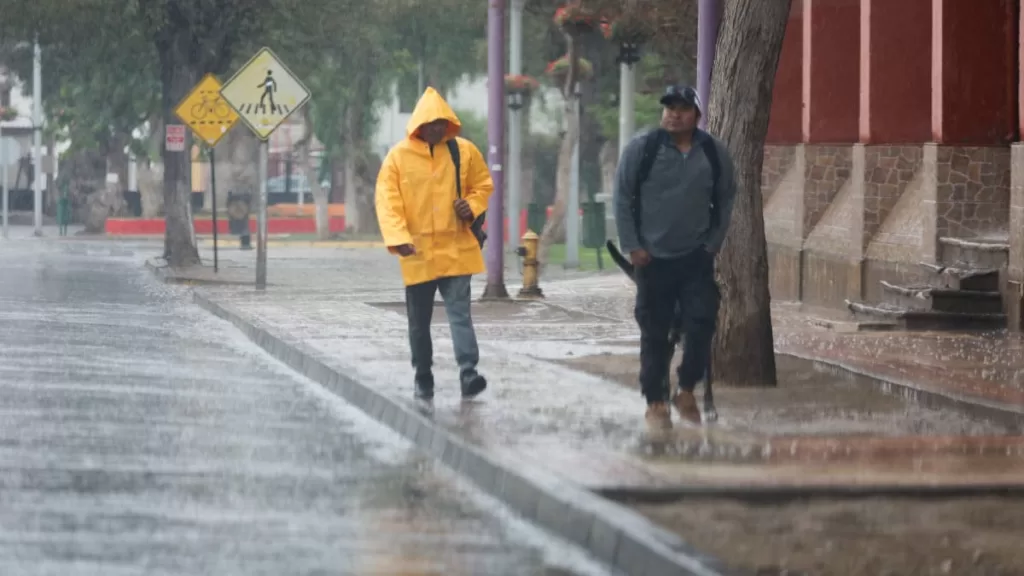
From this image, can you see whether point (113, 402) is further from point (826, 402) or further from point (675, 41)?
point (675, 41)

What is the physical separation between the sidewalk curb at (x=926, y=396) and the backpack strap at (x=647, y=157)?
229 cm

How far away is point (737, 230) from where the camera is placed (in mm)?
14172

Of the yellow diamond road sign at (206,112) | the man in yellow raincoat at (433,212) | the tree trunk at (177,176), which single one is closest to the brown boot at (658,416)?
the man in yellow raincoat at (433,212)

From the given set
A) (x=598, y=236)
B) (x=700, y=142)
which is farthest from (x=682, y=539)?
(x=598, y=236)

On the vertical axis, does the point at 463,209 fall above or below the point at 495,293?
above

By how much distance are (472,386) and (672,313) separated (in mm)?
1684

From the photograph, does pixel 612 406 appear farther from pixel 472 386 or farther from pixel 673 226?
pixel 673 226

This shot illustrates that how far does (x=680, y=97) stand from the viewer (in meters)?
11.5

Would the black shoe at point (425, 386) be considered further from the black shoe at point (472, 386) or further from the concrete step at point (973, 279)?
the concrete step at point (973, 279)

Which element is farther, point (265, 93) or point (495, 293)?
point (265, 93)

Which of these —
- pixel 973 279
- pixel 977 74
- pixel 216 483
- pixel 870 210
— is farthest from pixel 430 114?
pixel 870 210

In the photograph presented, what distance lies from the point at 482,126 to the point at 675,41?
180 ft

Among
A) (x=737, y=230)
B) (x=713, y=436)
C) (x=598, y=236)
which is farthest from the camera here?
(x=598, y=236)

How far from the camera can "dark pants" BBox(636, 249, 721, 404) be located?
38.6ft
